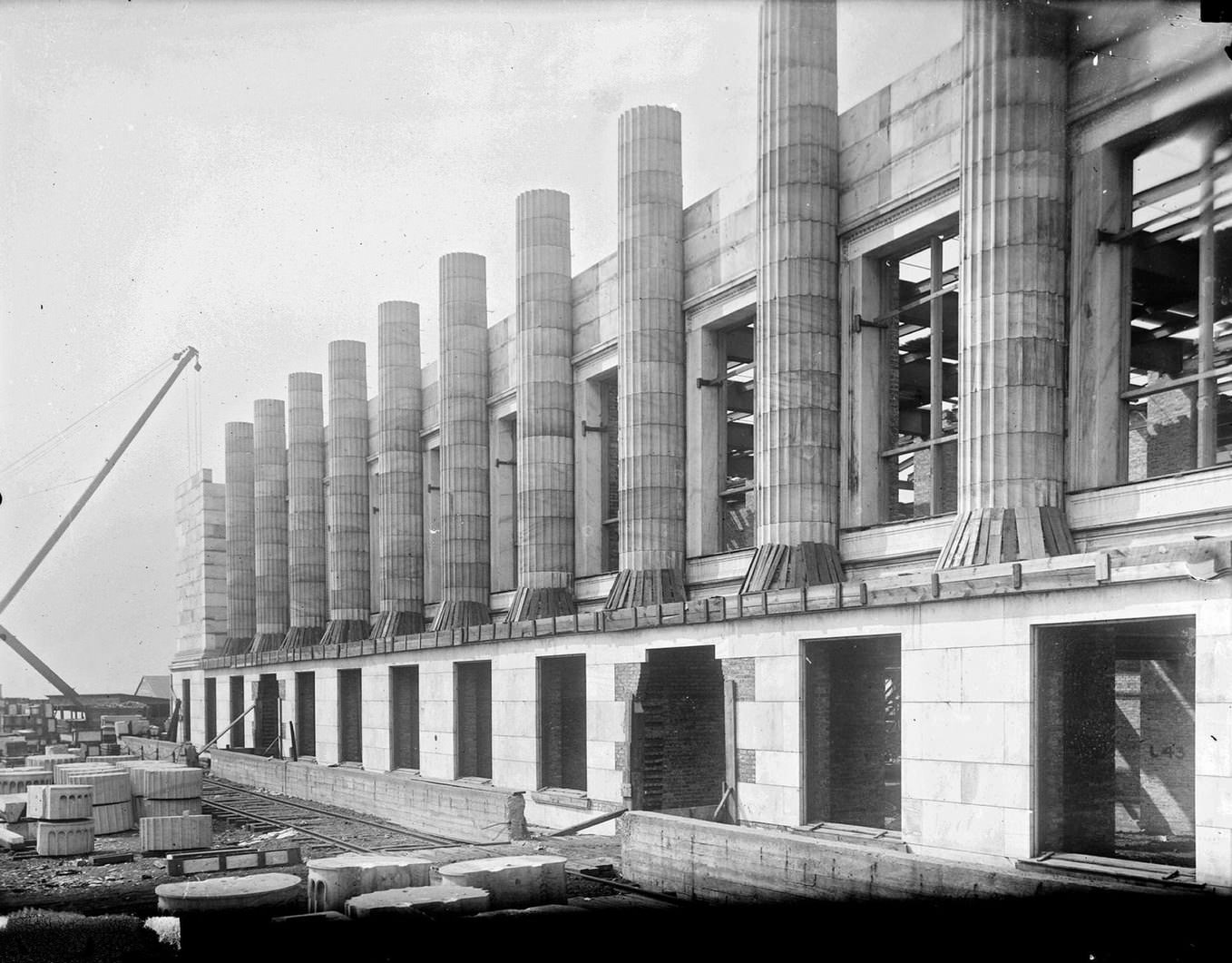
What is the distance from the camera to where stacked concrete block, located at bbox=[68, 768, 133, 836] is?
91.3 ft

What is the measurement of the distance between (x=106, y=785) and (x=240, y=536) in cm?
3349

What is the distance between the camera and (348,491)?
49219mm

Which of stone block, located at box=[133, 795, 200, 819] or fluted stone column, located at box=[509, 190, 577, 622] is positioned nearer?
stone block, located at box=[133, 795, 200, 819]

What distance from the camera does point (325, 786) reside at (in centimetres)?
3659

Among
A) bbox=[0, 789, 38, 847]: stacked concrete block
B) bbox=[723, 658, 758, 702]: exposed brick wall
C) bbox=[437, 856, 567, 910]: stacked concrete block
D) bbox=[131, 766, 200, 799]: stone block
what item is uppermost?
bbox=[723, 658, 758, 702]: exposed brick wall

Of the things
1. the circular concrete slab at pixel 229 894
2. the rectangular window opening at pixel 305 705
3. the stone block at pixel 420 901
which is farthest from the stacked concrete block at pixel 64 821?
the rectangular window opening at pixel 305 705

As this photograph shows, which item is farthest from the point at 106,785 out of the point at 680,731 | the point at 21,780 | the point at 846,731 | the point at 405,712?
the point at 846,731

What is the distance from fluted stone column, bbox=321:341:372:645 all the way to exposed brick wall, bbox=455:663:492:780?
16.0 meters

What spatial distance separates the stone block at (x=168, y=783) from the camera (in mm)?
28359

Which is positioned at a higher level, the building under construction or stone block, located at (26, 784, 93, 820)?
the building under construction

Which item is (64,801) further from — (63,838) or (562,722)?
(562,722)

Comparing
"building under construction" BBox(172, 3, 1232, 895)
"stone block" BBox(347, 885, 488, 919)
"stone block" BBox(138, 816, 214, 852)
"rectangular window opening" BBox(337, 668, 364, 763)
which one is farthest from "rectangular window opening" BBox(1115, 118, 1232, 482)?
"rectangular window opening" BBox(337, 668, 364, 763)

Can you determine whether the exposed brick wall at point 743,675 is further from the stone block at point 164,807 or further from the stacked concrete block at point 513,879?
the stone block at point 164,807

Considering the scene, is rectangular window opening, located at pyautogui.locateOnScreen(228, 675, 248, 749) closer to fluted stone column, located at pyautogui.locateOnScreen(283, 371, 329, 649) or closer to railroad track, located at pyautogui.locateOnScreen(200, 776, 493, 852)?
fluted stone column, located at pyautogui.locateOnScreen(283, 371, 329, 649)
